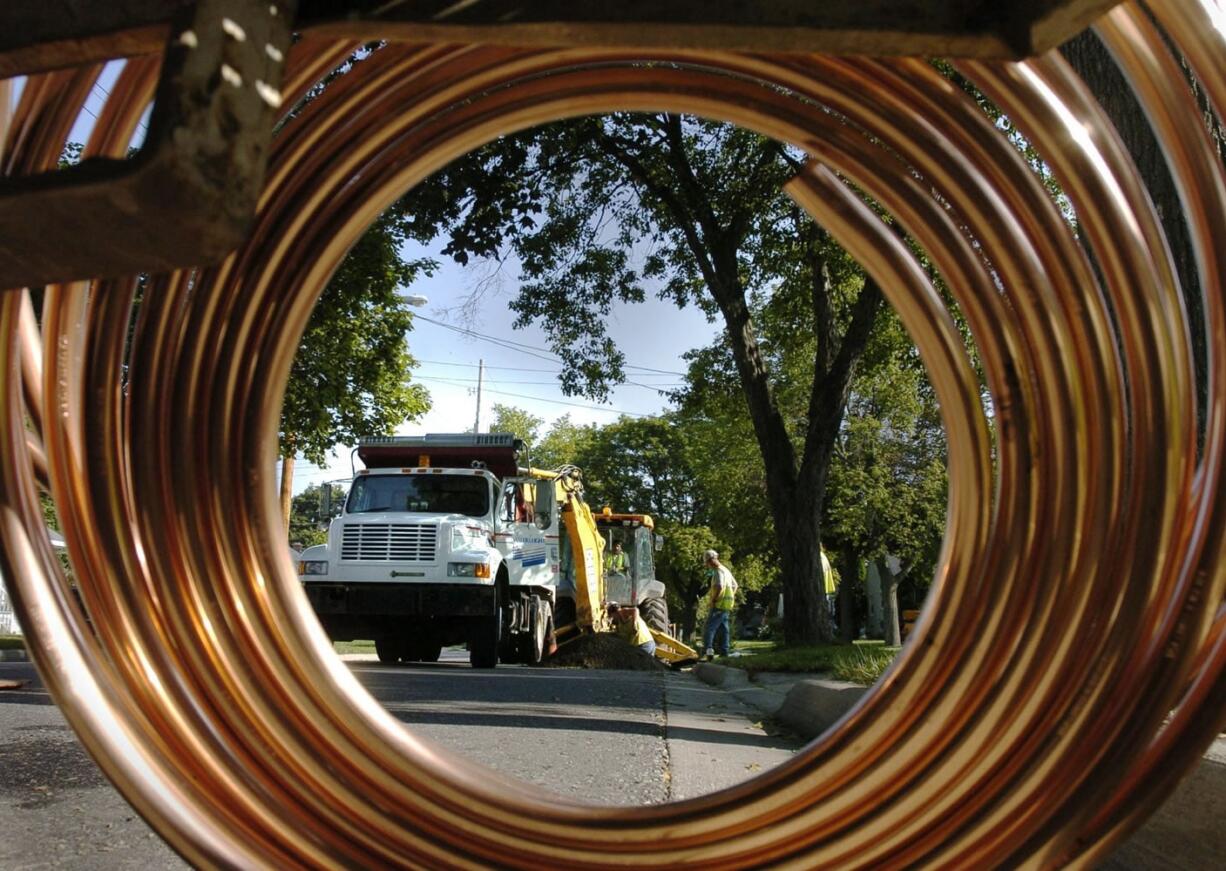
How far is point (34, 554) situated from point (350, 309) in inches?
315

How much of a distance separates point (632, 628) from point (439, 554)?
578 centimetres

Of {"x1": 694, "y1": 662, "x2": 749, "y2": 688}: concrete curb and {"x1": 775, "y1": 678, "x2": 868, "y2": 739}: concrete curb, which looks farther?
{"x1": 694, "y1": 662, "x2": 749, "y2": 688}: concrete curb

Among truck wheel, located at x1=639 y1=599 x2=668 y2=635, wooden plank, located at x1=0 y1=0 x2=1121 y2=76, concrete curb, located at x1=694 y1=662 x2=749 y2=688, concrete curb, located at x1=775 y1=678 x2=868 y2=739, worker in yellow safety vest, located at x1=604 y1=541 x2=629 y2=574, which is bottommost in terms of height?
concrete curb, located at x1=775 y1=678 x2=868 y2=739

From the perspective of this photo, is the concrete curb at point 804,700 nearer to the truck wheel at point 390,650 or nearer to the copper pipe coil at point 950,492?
the copper pipe coil at point 950,492

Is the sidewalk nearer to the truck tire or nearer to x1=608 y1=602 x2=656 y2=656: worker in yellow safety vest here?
the truck tire

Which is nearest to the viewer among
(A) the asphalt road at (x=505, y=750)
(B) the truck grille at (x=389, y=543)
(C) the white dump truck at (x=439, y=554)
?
(A) the asphalt road at (x=505, y=750)

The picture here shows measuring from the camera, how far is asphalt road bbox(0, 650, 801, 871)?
3508mm

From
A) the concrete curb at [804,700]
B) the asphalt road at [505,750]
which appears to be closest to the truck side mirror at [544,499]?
the asphalt road at [505,750]

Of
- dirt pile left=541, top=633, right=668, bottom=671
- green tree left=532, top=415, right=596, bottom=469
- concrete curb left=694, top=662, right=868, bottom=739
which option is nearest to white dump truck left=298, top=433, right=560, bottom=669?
dirt pile left=541, top=633, right=668, bottom=671

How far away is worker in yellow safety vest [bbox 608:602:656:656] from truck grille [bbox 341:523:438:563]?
16.1 feet

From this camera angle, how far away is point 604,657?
14750mm

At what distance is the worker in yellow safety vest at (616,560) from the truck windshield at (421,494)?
6208 millimetres

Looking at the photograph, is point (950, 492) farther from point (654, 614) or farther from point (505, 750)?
point (654, 614)

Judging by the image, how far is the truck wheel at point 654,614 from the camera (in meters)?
19.9
